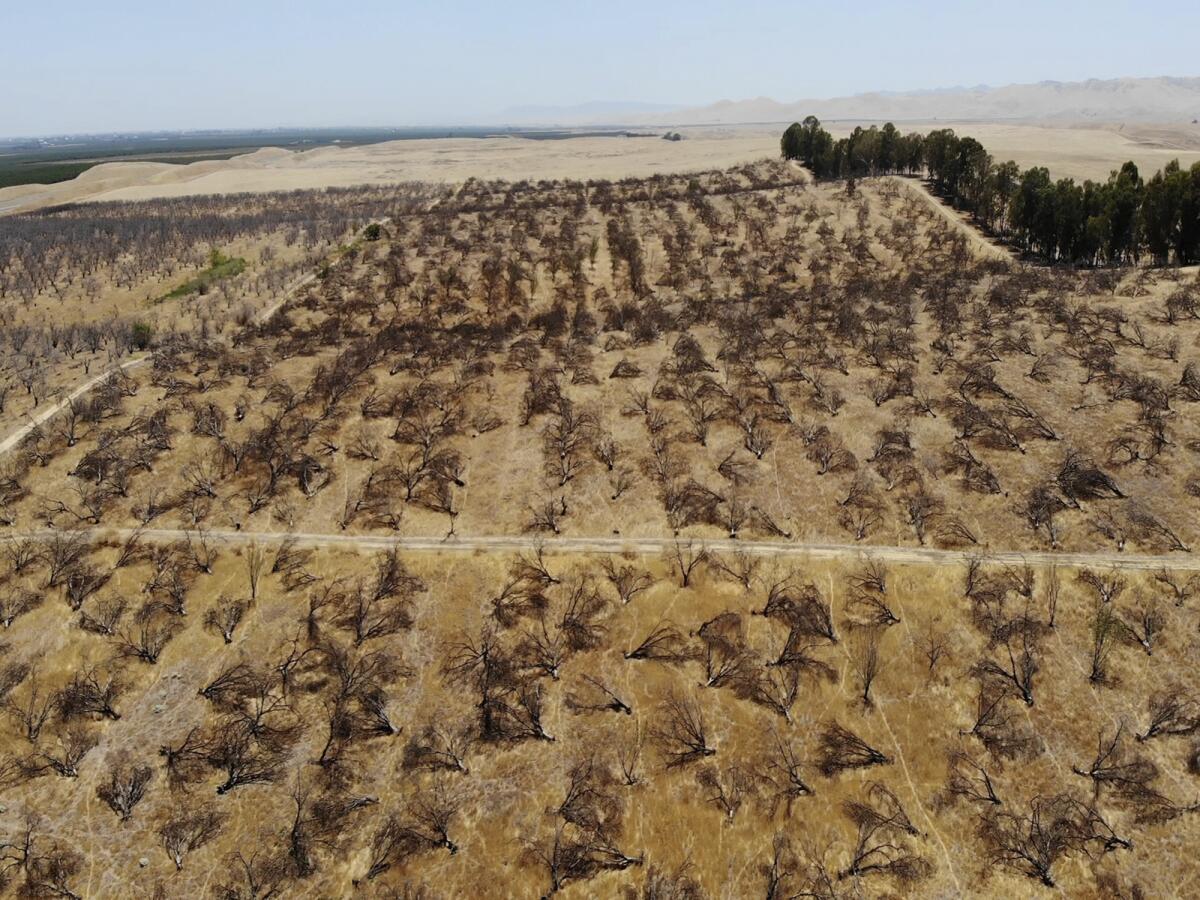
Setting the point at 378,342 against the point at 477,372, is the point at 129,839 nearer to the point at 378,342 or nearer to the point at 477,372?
the point at 477,372

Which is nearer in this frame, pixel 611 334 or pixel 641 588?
pixel 641 588

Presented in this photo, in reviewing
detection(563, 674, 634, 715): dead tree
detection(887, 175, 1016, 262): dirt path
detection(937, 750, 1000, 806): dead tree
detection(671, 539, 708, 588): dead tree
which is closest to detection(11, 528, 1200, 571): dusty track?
detection(671, 539, 708, 588): dead tree

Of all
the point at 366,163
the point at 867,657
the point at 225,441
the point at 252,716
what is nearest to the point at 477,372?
the point at 225,441

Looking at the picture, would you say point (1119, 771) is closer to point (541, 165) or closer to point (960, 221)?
point (960, 221)

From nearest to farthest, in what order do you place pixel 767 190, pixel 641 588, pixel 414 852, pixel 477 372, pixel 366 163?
pixel 414 852 → pixel 641 588 → pixel 477 372 → pixel 767 190 → pixel 366 163

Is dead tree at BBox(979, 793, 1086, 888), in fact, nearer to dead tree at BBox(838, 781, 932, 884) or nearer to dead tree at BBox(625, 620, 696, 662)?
dead tree at BBox(838, 781, 932, 884)

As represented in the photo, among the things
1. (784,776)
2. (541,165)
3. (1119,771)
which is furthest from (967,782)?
(541,165)
